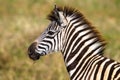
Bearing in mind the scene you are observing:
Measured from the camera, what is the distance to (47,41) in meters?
8.98

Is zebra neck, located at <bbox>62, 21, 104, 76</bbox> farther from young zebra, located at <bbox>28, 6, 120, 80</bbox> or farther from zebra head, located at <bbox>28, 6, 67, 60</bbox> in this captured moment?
zebra head, located at <bbox>28, 6, 67, 60</bbox>

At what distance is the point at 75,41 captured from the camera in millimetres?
8766

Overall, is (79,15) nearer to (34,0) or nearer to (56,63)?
(56,63)

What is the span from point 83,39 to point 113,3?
44.3 feet

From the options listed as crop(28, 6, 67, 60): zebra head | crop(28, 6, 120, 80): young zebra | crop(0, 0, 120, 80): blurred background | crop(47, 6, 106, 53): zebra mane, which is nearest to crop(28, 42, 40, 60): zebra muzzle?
crop(28, 6, 67, 60): zebra head

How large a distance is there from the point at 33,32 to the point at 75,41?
7605mm

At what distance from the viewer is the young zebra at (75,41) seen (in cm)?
861

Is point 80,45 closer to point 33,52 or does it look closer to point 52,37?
point 52,37

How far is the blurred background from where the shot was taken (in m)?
13.1

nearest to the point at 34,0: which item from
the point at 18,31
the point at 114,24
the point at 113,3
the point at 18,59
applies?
the point at 113,3

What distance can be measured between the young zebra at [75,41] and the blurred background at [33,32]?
0.36 m

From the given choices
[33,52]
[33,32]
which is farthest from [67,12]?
[33,32]

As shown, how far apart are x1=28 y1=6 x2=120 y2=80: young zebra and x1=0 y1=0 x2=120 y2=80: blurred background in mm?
359

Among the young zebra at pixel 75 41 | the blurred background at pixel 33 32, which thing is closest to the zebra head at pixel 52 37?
the young zebra at pixel 75 41
